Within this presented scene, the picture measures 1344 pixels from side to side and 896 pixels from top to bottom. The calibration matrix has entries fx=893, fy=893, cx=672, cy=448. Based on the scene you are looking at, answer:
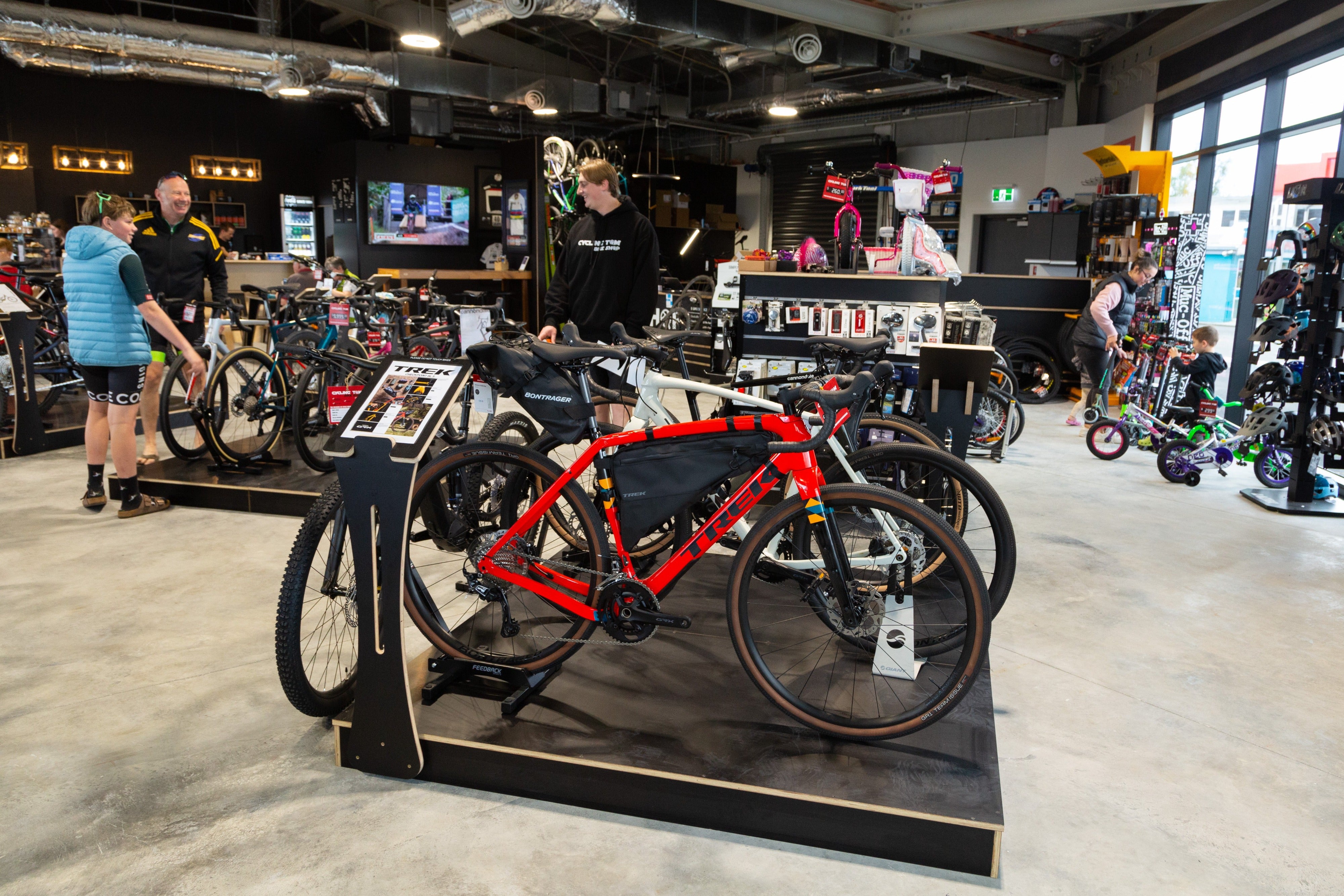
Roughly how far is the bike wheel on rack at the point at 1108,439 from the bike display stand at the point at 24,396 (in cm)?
757

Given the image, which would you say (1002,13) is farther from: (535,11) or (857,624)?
(857,624)

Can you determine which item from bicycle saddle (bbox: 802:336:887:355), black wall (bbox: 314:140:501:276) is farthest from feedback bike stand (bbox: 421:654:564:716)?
black wall (bbox: 314:140:501:276)

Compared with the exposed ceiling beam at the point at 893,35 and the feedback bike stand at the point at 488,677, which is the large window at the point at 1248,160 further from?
the feedback bike stand at the point at 488,677

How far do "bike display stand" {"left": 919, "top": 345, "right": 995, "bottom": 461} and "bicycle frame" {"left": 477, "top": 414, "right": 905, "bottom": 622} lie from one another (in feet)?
7.75

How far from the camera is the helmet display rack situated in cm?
513

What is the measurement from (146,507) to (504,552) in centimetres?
333

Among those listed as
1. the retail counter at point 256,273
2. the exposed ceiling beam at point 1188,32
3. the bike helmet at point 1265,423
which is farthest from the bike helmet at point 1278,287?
the retail counter at point 256,273

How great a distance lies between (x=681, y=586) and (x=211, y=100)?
1508 cm

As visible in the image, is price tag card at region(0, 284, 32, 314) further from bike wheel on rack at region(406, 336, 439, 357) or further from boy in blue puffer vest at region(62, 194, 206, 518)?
bike wheel on rack at region(406, 336, 439, 357)

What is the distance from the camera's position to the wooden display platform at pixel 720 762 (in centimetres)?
210

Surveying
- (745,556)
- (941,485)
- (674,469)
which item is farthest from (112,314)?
(941,485)

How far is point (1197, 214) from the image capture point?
8.58 meters

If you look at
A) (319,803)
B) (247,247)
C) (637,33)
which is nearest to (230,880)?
(319,803)

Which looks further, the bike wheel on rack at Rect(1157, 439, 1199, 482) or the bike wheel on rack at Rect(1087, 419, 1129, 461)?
the bike wheel on rack at Rect(1087, 419, 1129, 461)
